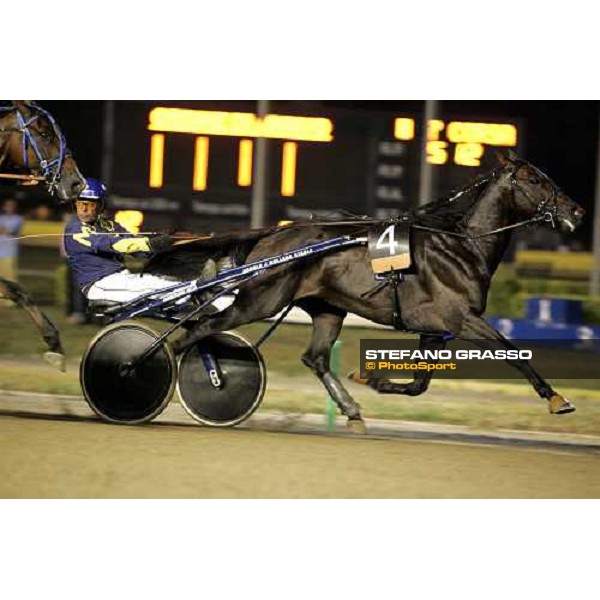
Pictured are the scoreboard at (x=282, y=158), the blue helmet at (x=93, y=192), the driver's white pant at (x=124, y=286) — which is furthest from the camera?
the scoreboard at (x=282, y=158)

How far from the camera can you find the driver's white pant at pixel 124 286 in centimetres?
784

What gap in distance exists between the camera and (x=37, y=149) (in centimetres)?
840

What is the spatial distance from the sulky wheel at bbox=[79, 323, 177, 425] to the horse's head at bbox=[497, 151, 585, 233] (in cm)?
254

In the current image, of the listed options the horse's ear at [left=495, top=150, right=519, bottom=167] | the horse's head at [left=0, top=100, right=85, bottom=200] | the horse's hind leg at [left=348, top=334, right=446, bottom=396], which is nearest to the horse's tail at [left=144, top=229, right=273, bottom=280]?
the horse's head at [left=0, top=100, right=85, bottom=200]

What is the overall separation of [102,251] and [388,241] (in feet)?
6.05

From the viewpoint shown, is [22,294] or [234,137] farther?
[234,137]

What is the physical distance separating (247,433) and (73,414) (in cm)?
151

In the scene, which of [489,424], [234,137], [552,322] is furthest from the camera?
[552,322]

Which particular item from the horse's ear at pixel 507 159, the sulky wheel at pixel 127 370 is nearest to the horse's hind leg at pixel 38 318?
the sulky wheel at pixel 127 370

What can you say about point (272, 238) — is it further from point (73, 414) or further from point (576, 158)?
point (576, 158)

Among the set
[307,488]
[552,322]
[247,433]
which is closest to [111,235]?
[247,433]

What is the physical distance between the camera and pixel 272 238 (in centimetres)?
816

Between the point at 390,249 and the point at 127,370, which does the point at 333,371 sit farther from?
the point at 127,370

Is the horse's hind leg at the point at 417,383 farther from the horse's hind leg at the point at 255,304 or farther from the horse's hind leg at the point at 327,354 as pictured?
the horse's hind leg at the point at 255,304
